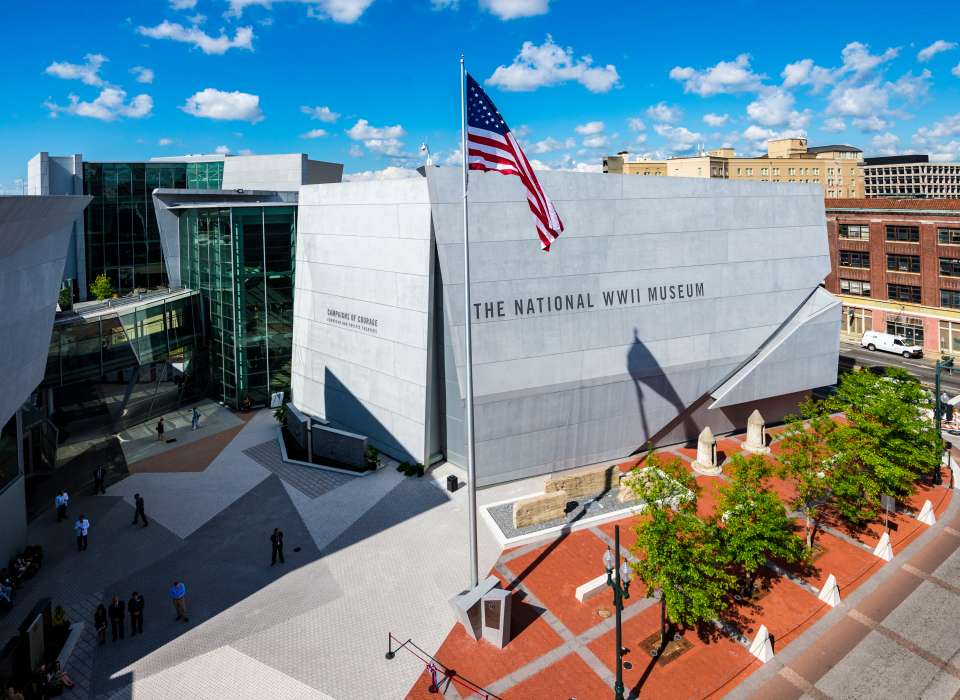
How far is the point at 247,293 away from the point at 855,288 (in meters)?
57.6

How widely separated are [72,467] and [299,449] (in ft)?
35.1

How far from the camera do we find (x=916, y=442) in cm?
2306

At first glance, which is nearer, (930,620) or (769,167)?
(930,620)

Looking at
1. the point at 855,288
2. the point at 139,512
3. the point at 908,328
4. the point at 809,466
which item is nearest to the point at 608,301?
the point at 809,466

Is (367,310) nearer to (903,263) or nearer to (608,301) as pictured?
(608,301)

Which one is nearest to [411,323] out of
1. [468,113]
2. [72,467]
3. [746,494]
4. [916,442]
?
[468,113]

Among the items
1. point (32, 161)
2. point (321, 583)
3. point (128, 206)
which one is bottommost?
point (321, 583)

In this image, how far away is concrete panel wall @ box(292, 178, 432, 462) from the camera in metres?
27.5

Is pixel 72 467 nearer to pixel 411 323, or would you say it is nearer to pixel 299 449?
pixel 299 449

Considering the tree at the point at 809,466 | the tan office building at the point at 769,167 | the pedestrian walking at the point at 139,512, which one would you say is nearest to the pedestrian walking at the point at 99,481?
the pedestrian walking at the point at 139,512

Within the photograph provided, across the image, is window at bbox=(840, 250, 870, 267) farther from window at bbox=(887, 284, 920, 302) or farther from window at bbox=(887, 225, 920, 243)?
window at bbox=(887, 284, 920, 302)

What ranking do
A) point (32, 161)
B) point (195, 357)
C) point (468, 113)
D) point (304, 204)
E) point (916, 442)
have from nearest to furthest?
point (468, 113) → point (916, 442) → point (304, 204) → point (195, 357) → point (32, 161)

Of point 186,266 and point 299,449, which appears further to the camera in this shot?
point 186,266

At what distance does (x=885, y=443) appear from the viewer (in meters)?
23.0
